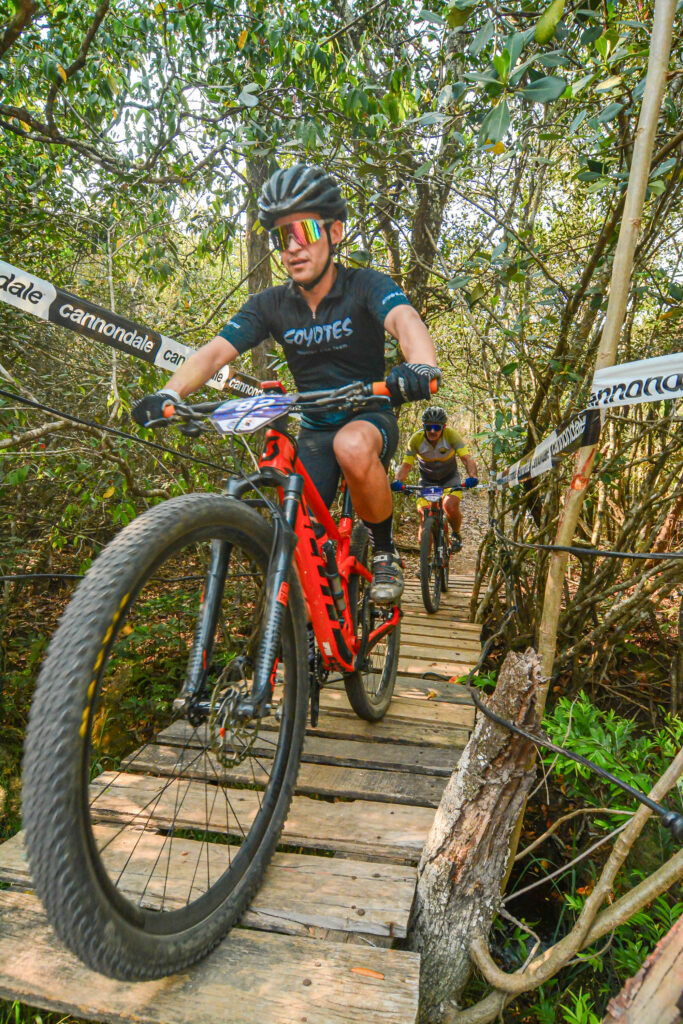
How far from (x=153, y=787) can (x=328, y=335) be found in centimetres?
188

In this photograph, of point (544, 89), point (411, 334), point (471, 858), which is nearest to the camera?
point (471, 858)

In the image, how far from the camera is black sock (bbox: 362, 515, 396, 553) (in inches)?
107

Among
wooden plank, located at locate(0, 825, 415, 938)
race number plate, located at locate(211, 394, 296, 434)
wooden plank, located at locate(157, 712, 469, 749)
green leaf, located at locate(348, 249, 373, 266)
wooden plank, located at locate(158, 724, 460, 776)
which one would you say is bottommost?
wooden plank, located at locate(0, 825, 415, 938)

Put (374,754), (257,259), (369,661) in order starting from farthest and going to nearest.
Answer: (257,259) < (369,661) < (374,754)

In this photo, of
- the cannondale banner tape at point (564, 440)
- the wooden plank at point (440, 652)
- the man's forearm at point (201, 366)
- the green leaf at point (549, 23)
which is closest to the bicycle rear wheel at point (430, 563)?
the wooden plank at point (440, 652)

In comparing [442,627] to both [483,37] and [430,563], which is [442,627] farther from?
[483,37]

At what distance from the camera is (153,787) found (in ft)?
7.39

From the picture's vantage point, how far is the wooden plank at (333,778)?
229 cm

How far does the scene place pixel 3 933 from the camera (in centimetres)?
156

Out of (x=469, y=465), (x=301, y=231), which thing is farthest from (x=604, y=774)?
(x=469, y=465)

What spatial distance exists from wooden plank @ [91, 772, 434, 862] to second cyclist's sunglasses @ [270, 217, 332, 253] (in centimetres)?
200

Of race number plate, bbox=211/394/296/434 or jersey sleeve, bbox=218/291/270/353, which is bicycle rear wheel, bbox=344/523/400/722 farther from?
race number plate, bbox=211/394/296/434

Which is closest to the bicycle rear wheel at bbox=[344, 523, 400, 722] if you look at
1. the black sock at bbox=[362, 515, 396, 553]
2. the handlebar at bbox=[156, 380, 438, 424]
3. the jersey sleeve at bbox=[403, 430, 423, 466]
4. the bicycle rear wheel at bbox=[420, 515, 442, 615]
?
the black sock at bbox=[362, 515, 396, 553]

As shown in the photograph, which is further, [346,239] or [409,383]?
[346,239]
